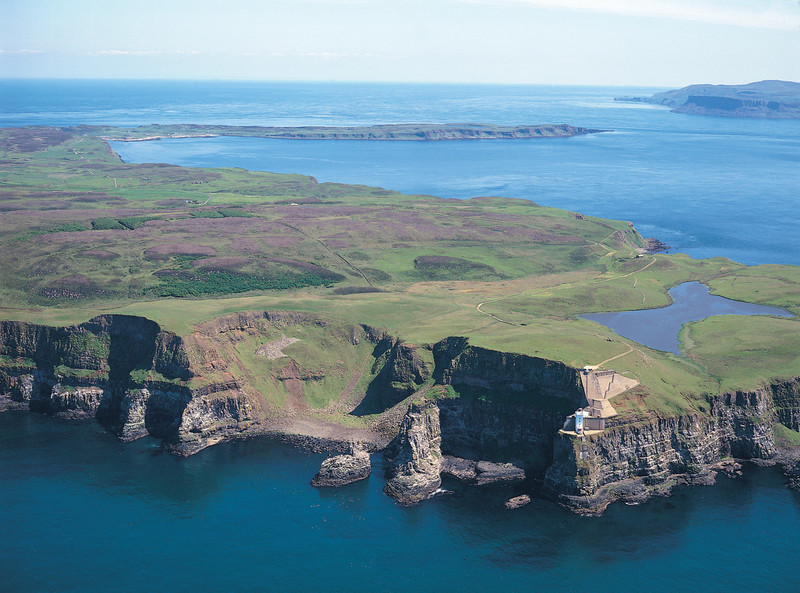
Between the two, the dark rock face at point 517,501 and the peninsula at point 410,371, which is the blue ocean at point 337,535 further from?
the peninsula at point 410,371

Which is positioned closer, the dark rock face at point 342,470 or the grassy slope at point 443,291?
the dark rock face at point 342,470

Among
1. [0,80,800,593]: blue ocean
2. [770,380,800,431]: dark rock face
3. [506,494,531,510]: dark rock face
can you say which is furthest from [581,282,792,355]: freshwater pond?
[506,494,531,510]: dark rock face

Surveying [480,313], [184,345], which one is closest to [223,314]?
[184,345]

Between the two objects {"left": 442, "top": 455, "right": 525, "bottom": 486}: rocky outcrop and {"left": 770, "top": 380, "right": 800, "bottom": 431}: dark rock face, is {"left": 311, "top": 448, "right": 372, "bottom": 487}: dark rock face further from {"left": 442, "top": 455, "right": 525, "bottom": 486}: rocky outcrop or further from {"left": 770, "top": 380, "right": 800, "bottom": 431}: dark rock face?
{"left": 770, "top": 380, "right": 800, "bottom": 431}: dark rock face

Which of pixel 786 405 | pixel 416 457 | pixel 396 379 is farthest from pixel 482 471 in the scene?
pixel 786 405

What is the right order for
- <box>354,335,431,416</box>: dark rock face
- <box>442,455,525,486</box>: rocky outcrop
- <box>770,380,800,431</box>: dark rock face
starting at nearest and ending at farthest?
<box>442,455,525,486</box>: rocky outcrop, <box>770,380,800,431</box>: dark rock face, <box>354,335,431,416</box>: dark rock face

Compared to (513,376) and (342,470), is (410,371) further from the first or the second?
(342,470)

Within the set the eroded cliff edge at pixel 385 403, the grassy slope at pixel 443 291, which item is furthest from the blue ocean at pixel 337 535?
the grassy slope at pixel 443 291
